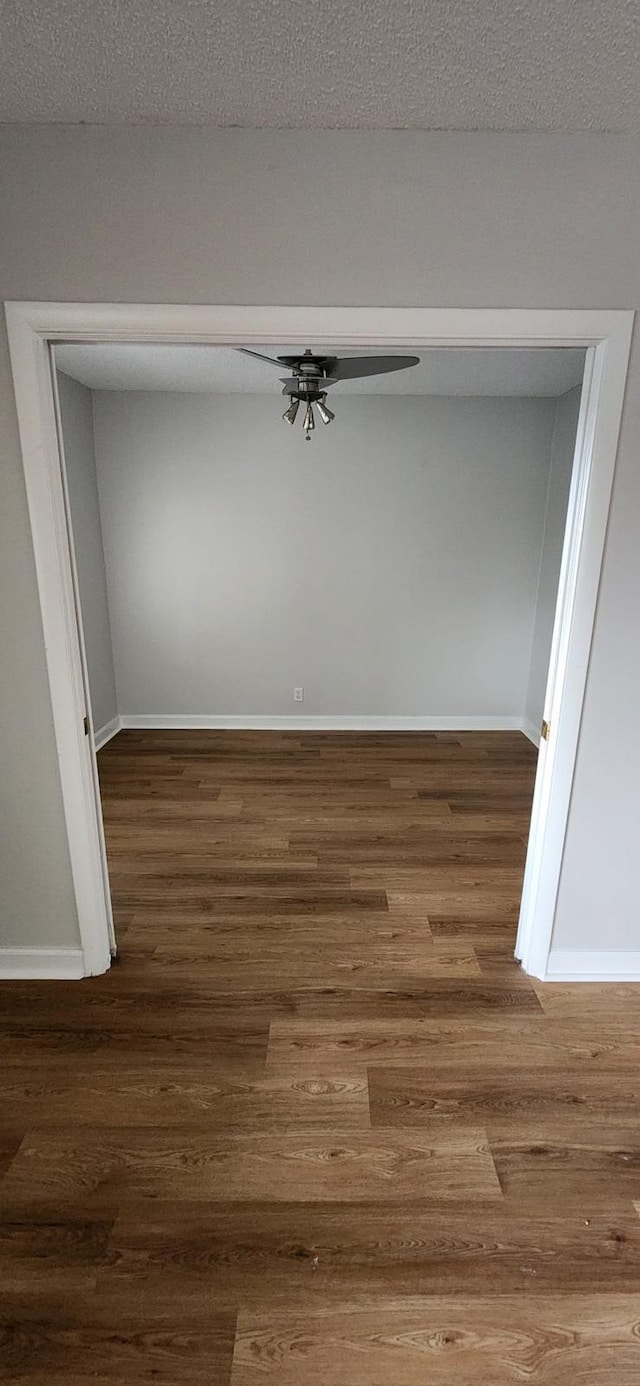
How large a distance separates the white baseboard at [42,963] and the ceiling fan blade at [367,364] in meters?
2.41

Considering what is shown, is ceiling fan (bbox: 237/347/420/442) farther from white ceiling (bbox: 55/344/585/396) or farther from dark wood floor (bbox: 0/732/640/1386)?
dark wood floor (bbox: 0/732/640/1386)

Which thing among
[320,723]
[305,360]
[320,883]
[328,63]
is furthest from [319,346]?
[320,723]

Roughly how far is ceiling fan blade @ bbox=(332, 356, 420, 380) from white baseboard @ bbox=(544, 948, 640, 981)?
2.23 meters

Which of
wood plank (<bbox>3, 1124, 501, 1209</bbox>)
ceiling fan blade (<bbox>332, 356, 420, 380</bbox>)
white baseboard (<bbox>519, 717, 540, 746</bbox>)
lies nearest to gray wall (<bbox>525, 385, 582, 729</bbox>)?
white baseboard (<bbox>519, 717, 540, 746</bbox>)

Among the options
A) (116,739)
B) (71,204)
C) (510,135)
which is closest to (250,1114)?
(71,204)

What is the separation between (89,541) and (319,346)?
117 inches

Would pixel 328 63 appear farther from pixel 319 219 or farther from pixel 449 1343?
pixel 449 1343

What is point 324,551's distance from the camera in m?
4.20

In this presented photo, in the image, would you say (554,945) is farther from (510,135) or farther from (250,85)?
(250,85)

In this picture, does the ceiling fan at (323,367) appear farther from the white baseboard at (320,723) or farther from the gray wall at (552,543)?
the white baseboard at (320,723)

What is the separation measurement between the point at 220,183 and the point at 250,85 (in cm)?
19

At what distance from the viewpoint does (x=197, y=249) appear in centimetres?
143

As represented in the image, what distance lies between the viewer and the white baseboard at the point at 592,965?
2.00 meters

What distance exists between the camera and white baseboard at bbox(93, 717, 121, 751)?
164 inches
